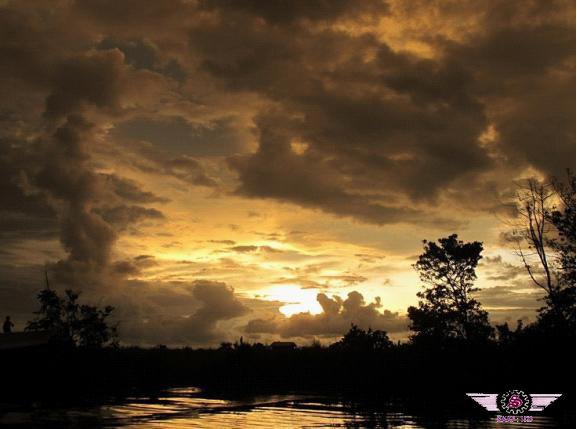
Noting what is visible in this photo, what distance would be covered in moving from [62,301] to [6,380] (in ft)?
98.0

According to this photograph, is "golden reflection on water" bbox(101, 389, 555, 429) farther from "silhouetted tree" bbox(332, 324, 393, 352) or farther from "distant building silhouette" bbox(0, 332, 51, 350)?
"silhouetted tree" bbox(332, 324, 393, 352)

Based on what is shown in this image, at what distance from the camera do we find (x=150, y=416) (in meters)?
26.8

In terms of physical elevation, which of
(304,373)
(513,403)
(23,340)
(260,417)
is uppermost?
(23,340)

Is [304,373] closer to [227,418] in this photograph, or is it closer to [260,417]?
[260,417]

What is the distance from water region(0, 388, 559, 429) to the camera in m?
24.2

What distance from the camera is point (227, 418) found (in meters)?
27.0

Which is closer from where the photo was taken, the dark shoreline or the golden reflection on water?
the golden reflection on water

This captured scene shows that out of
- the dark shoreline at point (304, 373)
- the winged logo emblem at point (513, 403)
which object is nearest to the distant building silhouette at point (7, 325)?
the dark shoreline at point (304, 373)

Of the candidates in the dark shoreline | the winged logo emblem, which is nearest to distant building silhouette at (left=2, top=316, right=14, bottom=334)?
the dark shoreline

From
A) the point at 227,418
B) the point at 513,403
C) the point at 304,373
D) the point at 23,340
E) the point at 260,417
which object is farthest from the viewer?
the point at 304,373

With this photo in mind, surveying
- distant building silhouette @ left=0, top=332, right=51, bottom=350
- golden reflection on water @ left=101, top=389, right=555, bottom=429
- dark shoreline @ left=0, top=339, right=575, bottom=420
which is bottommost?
golden reflection on water @ left=101, top=389, right=555, bottom=429

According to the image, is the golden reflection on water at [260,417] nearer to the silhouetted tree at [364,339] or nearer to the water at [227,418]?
the water at [227,418]

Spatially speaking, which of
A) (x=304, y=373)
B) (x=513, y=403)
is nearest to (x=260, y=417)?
(x=513, y=403)

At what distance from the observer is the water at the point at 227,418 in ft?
79.3
